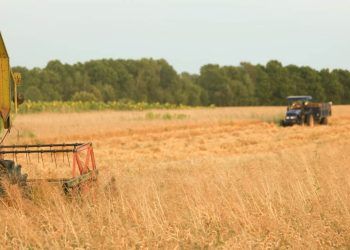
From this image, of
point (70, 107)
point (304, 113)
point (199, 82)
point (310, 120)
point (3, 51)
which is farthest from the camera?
point (199, 82)

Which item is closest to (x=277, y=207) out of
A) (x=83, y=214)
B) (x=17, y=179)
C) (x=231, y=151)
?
(x=83, y=214)

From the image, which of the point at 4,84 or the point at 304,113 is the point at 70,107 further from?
the point at 4,84

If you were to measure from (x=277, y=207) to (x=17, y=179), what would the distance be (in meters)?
3.32

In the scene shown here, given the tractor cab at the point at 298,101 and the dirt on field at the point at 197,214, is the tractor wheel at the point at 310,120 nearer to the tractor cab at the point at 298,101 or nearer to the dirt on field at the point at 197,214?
the tractor cab at the point at 298,101

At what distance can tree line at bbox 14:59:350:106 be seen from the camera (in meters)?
69.1

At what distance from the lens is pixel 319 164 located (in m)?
10.7

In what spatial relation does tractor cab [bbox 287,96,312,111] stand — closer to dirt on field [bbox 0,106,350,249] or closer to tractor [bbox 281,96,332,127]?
tractor [bbox 281,96,332,127]

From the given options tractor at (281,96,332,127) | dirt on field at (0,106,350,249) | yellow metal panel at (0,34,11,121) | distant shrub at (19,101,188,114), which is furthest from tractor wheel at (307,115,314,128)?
yellow metal panel at (0,34,11,121)

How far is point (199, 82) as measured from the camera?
79.9 m

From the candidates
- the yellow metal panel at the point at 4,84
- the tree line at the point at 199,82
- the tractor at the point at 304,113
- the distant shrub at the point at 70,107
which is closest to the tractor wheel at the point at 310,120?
the tractor at the point at 304,113

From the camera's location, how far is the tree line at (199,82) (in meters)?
69.1

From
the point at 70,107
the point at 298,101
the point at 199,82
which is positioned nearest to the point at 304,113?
the point at 298,101

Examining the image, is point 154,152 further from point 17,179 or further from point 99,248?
point 99,248

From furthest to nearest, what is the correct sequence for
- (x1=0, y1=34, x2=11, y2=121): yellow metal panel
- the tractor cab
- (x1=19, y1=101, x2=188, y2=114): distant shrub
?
(x1=19, y1=101, x2=188, y2=114): distant shrub, the tractor cab, (x1=0, y1=34, x2=11, y2=121): yellow metal panel
